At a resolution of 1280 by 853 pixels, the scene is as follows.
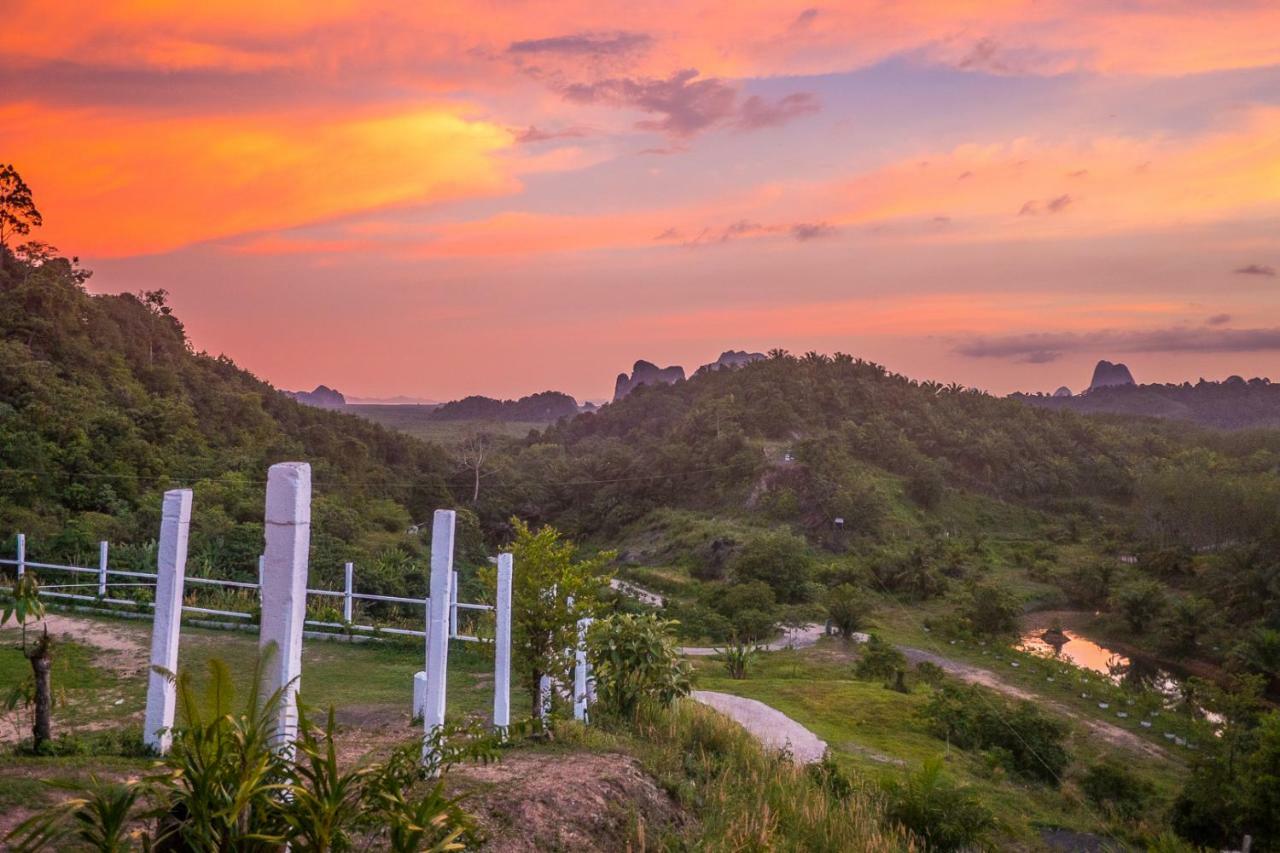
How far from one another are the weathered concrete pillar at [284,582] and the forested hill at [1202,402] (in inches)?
5423

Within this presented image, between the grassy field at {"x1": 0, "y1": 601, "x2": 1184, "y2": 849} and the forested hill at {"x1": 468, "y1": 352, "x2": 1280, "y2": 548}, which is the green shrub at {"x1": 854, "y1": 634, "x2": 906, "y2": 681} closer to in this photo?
the grassy field at {"x1": 0, "y1": 601, "x2": 1184, "y2": 849}

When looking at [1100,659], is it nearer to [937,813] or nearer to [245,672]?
[937,813]

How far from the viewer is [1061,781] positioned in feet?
54.1

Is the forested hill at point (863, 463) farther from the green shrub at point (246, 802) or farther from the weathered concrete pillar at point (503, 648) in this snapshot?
the green shrub at point (246, 802)

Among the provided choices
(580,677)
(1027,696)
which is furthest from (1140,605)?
(580,677)

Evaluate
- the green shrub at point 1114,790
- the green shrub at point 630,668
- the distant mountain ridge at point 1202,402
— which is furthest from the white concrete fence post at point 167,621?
the distant mountain ridge at point 1202,402

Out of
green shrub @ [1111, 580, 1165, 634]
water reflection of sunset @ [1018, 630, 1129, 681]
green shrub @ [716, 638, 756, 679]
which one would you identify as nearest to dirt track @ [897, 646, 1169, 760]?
water reflection of sunset @ [1018, 630, 1129, 681]

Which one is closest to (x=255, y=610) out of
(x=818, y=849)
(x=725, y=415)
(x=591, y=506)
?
(x=818, y=849)

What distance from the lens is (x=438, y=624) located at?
7.15 metres

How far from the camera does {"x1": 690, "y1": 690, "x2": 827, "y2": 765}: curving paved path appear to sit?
13156 millimetres

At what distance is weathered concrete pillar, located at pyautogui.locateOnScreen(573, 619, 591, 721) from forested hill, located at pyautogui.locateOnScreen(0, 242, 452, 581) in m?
14.4

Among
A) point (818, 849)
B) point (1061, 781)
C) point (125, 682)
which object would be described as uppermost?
point (125, 682)

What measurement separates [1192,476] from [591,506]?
129ft

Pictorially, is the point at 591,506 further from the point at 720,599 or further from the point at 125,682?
the point at 125,682
